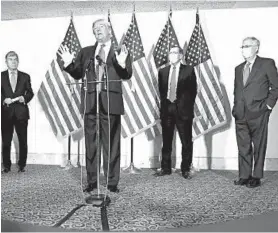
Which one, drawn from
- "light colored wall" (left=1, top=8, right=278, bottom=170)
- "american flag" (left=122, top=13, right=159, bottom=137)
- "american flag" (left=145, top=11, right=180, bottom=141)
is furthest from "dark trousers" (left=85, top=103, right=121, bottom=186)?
"light colored wall" (left=1, top=8, right=278, bottom=170)

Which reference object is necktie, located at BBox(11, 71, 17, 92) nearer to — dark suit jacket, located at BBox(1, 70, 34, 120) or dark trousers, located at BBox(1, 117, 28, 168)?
dark suit jacket, located at BBox(1, 70, 34, 120)

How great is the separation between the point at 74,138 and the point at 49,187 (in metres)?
1.86

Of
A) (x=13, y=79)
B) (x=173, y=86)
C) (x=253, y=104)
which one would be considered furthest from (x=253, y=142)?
(x=13, y=79)

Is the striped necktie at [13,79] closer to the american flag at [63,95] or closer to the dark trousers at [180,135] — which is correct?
the american flag at [63,95]

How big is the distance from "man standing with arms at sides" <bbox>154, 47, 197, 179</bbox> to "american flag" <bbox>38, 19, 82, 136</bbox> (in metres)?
1.34

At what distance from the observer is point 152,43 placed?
18.1 ft

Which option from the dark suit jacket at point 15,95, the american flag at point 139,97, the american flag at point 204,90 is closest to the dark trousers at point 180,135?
the american flag at point 139,97

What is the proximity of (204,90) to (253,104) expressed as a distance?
1200 mm

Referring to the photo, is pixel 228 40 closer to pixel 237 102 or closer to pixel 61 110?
pixel 237 102

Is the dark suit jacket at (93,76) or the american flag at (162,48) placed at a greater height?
the american flag at (162,48)

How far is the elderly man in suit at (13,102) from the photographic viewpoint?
476cm

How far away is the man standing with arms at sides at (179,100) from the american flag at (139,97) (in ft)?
1.33

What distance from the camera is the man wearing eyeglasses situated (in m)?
3.93

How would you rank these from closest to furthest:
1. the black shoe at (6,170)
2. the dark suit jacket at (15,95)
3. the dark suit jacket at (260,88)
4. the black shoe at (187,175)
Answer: the dark suit jacket at (260,88) < the black shoe at (187,175) < the dark suit jacket at (15,95) < the black shoe at (6,170)
